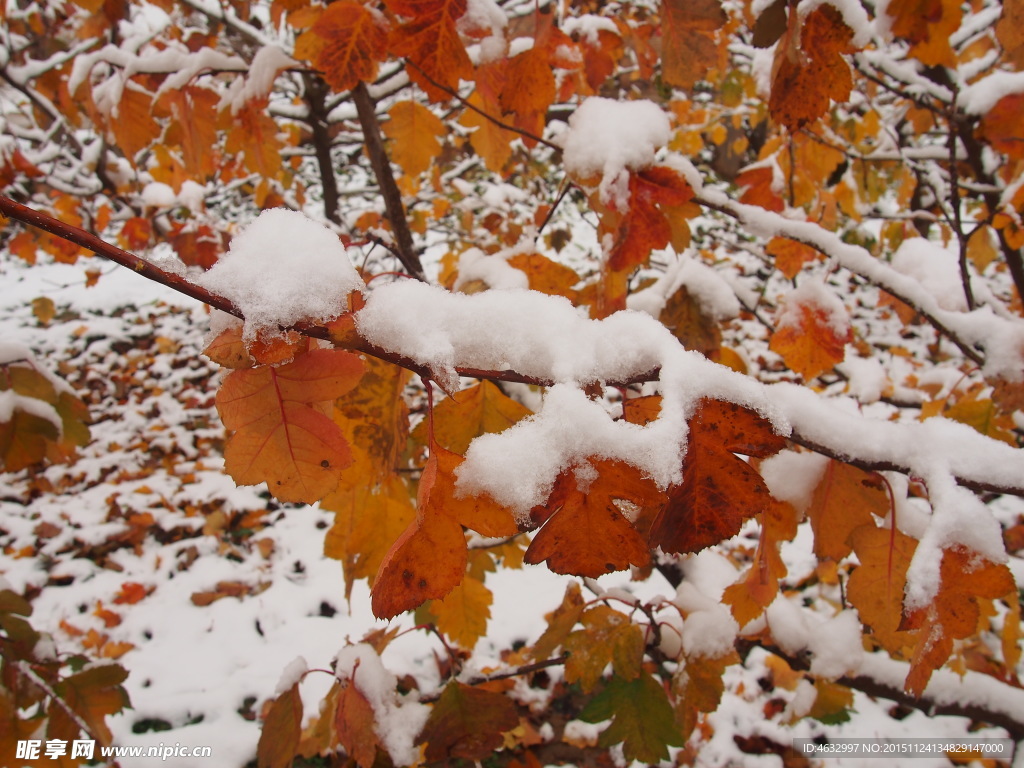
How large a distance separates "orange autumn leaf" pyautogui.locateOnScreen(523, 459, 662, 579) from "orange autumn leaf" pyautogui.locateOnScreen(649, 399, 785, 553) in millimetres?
43

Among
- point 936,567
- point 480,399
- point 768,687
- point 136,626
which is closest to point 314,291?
point 480,399

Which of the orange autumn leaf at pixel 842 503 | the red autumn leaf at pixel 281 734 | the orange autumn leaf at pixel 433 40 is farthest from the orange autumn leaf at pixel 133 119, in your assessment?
the orange autumn leaf at pixel 842 503

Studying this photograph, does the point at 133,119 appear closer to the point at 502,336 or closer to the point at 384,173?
the point at 384,173

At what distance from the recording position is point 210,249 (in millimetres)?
2861

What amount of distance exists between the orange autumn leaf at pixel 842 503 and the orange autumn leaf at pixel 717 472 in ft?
1.09

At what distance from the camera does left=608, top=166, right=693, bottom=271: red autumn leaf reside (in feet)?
2.76

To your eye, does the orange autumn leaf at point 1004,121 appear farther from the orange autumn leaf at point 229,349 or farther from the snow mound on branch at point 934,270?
the orange autumn leaf at point 229,349

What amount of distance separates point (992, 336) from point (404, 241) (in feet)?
4.29

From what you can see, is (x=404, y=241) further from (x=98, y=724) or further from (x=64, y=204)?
(x=64, y=204)

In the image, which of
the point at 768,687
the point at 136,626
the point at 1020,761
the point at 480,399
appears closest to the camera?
the point at 480,399

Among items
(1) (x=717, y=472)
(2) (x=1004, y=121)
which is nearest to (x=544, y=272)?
(1) (x=717, y=472)

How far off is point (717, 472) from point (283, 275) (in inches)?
16.4

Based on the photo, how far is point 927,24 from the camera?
1055 mm

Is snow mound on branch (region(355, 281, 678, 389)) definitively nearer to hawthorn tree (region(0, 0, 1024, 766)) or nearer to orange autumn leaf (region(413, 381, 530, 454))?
hawthorn tree (region(0, 0, 1024, 766))
